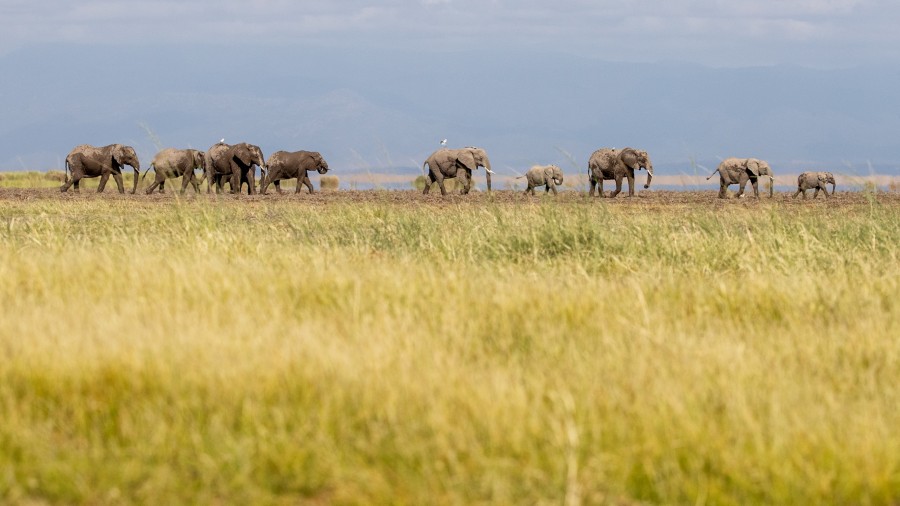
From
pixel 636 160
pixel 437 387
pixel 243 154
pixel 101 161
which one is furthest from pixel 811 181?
pixel 437 387

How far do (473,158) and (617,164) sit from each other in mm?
3850

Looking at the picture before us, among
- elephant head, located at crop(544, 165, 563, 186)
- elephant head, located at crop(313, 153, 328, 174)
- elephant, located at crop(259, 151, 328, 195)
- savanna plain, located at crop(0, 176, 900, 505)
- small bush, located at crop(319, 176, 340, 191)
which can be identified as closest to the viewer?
savanna plain, located at crop(0, 176, 900, 505)

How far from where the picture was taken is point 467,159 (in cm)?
2961

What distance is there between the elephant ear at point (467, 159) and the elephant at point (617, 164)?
2891mm

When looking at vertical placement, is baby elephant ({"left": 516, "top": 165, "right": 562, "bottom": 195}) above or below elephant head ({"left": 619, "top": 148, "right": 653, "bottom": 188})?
below

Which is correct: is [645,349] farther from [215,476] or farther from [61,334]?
[61,334]

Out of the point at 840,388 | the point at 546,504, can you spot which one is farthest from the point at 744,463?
the point at 840,388

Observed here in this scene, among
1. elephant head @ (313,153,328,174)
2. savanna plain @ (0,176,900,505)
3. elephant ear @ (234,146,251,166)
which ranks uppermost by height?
elephant ear @ (234,146,251,166)

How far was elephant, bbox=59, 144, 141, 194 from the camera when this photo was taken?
29875mm

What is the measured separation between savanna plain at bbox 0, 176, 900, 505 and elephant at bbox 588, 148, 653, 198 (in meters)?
20.6

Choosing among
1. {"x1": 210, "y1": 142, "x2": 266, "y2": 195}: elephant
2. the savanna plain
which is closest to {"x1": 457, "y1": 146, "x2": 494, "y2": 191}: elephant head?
{"x1": 210, "y1": 142, "x2": 266, "y2": 195}: elephant

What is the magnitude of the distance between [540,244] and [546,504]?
6185mm

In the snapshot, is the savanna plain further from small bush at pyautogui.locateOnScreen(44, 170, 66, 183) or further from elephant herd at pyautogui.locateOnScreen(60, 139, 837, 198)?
small bush at pyautogui.locateOnScreen(44, 170, 66, 183)

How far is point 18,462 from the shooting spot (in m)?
4.23
